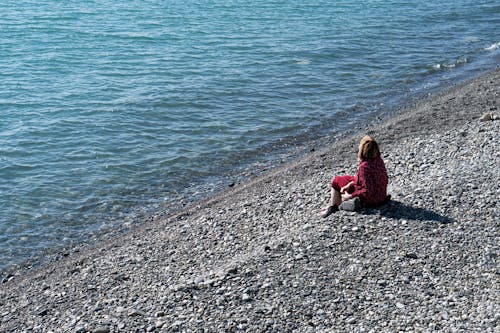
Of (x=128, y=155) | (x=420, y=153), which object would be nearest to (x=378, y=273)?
(x=420, y=153)

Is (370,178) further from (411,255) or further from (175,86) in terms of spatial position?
(175,86)

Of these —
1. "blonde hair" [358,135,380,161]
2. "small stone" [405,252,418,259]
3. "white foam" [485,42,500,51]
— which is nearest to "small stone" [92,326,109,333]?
"small stone" [405,252,418,259]

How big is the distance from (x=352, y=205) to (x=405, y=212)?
96cm

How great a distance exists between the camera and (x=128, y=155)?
20.8 m

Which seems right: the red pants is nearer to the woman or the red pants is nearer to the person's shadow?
the woman

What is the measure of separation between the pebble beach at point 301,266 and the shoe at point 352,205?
12 centimetres

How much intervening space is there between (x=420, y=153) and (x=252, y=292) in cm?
746

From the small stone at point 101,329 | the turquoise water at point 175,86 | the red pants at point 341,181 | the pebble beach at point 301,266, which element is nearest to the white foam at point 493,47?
the turquoise water at point 175,86

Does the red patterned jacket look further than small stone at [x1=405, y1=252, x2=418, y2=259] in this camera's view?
Yes

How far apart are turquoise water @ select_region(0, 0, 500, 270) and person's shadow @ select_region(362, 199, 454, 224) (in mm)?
6229

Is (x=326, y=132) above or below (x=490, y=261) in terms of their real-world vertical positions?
below

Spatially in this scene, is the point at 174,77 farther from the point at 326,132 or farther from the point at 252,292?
the point at 252,292

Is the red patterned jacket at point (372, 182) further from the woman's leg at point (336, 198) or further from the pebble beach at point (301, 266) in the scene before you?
the woman's leg at point (336, 198)

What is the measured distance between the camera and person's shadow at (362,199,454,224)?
499 inches
